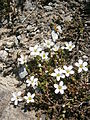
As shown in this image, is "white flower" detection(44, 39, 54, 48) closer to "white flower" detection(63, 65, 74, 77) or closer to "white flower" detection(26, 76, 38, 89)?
"white flower" detection(63, 65, 74, 77)

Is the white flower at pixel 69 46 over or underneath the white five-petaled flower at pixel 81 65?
over

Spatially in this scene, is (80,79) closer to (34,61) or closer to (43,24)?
(34,61)

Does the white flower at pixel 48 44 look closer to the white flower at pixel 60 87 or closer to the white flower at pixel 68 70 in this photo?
the white flower at pixel 68 70

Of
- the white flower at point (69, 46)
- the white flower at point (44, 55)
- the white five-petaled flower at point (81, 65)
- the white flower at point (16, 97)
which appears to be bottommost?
the white flower at point (16, 97)

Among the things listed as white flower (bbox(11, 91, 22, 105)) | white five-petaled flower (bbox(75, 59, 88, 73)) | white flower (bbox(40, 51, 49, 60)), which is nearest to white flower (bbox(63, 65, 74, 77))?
white five-petaled flower (bbox(75, 59, 88, 73))

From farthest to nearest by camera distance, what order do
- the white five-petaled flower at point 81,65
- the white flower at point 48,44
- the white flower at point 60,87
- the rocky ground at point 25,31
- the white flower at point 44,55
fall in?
1. the rocky ground at point 25,31
2. the white flower at point 48,44
3. the white flower at point 44,55
4. the white five-petaled flower at point 81,65
5. the white flower at point 60,87

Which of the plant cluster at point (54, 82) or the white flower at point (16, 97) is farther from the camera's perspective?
the white flower at point (16, 97)

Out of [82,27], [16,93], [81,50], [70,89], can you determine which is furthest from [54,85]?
[82,27]

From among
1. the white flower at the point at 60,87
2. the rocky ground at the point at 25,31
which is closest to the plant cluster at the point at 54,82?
the white flower at the point at 60,87
